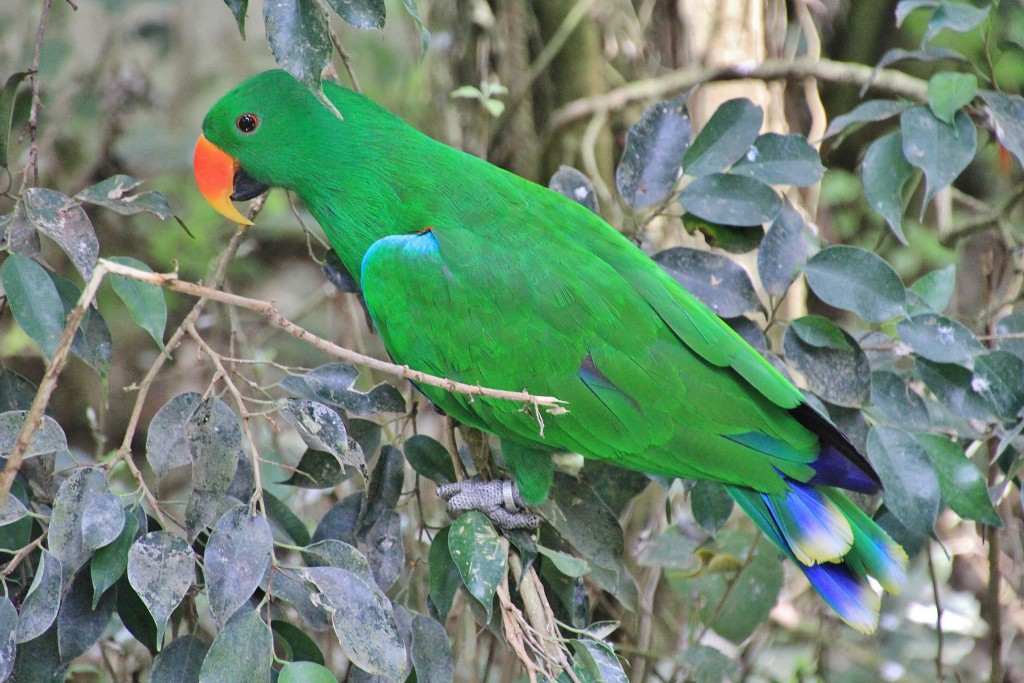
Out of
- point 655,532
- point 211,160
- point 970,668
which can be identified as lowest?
point 970,668

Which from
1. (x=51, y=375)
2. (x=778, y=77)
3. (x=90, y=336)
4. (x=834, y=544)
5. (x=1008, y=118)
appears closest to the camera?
(x=51, y=375)

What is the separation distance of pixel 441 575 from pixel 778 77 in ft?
5.24

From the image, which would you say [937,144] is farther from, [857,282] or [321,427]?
[321,427]

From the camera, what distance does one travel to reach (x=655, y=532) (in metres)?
2.53

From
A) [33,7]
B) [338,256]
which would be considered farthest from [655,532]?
[33,7]

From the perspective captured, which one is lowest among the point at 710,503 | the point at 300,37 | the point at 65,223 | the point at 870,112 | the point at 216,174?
the point at 710,503

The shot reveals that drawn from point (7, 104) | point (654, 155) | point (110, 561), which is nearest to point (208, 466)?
point (110, 561)

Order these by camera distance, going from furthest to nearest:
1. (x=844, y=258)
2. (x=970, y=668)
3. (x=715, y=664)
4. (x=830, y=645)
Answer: (x=970, y=668) → (x=830, y=645) → (x=715, y=664) → (x=844, y=258)

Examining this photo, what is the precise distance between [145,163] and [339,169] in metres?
2.37

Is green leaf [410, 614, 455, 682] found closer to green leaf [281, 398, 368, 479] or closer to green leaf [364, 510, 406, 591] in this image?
green leaf [364, 510, 406, 591]

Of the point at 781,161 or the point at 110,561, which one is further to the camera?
the point at 781,161

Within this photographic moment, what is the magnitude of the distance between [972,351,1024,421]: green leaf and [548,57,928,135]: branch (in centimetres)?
77

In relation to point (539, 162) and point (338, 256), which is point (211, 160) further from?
point (539, 162)

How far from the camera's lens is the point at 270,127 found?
2.01 metres
